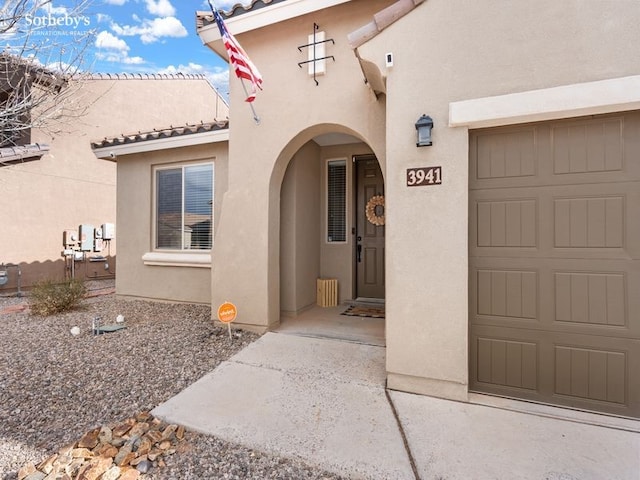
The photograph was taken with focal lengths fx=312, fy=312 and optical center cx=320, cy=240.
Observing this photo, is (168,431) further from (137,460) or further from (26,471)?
(26,471)

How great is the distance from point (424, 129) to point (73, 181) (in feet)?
Answer: 41.7

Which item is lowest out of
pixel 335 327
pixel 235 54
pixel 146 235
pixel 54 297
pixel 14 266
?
pixel 335 327

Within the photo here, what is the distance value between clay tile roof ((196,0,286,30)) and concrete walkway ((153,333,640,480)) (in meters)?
5.42

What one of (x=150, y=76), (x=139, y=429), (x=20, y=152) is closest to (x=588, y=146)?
(x=139, y=429)

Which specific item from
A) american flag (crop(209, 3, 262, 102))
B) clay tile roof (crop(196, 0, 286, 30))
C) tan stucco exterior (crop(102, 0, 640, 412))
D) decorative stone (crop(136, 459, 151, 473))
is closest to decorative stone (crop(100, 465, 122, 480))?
decorative stone (crop(136, 459, 151, 473))

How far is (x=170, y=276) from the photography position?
24.1 feet

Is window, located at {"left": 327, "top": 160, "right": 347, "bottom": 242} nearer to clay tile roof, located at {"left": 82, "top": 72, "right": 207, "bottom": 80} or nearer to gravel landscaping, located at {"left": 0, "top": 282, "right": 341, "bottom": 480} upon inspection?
gravel landscaping, located at {"left": 0, "top": 282, "right": 341, "bottom": 480}

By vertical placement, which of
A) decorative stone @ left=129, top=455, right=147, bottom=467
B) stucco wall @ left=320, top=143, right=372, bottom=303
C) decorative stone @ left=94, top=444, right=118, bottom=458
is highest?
stucco wall @ left=320, top=143, right=372, bottom=303

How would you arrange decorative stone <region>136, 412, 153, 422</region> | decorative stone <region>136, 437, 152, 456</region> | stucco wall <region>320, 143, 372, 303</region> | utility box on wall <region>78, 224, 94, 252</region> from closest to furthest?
decorative stone <region>136, 437, 152, 456</region>, decorative stone <region>136, 412, 153, 422</region>, stucco wall <region>320, 143, 372, 303</region>, utility box on wall <region>78, 224, 94, 252</region>

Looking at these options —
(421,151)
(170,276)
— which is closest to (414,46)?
(421,151)

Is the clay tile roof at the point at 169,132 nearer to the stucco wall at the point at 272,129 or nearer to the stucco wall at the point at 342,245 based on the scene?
the stucco wall at the point at 272,129

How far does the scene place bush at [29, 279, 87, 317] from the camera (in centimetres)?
647

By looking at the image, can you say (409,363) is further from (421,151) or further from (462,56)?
(462,56)

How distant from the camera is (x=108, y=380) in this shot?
3.67 meters
